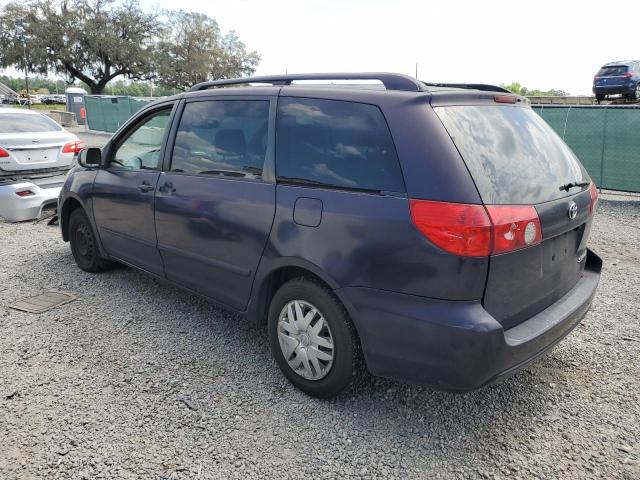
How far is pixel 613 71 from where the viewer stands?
1939 cm

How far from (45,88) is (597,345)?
122070 millimetres

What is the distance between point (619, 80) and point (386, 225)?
2099cm

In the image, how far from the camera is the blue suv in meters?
19.1

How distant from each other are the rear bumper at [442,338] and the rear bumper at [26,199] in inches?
247

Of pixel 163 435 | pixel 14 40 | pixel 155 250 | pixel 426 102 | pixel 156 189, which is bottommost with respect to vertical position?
pixel 163 435

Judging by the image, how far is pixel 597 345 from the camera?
3.57 metres

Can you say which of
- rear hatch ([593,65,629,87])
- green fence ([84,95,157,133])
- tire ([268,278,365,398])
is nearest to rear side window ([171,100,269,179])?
tire ([268,278,365,398])

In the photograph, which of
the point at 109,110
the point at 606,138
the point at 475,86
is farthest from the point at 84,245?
the point at 109,110

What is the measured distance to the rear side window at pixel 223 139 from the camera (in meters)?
3.17

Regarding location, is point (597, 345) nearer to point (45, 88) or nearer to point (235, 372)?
Answer: point (235, 372)

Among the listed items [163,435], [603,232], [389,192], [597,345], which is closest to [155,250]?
[163,435]

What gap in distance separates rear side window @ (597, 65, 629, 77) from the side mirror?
2064 centimetres

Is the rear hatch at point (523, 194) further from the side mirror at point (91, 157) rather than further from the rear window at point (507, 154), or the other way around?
the side mirror at point (91, 157)

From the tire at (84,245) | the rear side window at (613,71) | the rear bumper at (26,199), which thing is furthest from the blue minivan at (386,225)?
the rear side window at (613,71)
